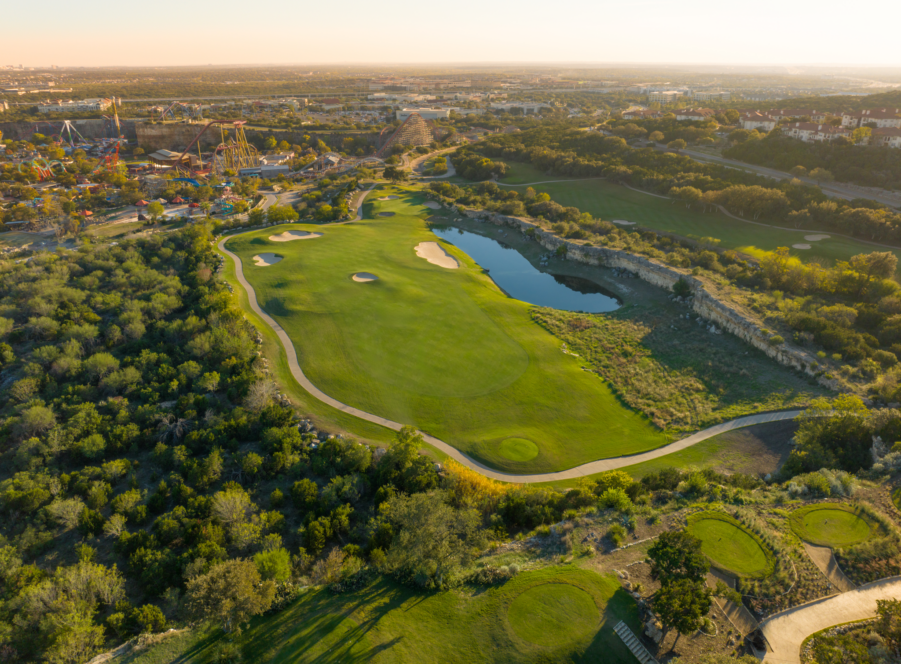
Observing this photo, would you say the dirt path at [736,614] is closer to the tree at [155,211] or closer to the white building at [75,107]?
the tree at [155,211]

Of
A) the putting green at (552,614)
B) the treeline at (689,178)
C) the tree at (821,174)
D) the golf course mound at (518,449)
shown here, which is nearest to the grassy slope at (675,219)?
the treeline at (689,178)

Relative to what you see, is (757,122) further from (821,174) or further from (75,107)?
(75,107)

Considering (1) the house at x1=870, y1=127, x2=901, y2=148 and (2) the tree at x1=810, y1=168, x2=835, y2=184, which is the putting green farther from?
(1) the house at x1=870, y1=127, x2=901, y2=148

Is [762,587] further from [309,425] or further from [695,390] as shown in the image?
[309,425]

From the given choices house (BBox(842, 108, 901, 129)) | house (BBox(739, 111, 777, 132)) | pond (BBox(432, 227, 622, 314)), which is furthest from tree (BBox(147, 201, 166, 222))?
house (BBox(842, 108, 901, 129))

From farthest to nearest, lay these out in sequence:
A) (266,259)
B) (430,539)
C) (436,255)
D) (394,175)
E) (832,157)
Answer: (394,175) < (832,157) < (436,255) < (266,259) < (430,539)

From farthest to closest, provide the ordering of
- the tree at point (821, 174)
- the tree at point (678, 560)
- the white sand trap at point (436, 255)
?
the tree at point (821, 174) → the white sand trap at point (436, 255) → the tree at point (678, 560)

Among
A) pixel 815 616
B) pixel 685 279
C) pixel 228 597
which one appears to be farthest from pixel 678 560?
pixel 685 279
